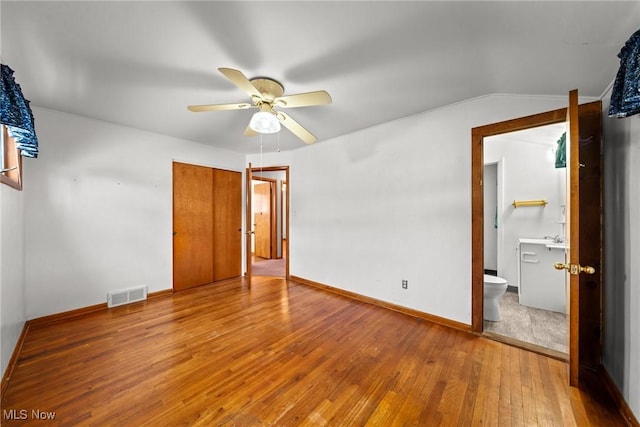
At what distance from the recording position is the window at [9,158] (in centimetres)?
193

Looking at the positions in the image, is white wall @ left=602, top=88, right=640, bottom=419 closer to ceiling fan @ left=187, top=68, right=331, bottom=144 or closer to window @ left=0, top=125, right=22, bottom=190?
ceiling fan @ left=187, top=68, right=331, bottom=144

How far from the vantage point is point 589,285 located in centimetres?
180

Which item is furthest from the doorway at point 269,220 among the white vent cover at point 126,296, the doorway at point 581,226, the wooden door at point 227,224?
the doorway at point 581,226

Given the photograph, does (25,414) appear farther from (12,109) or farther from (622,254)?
(622,254)

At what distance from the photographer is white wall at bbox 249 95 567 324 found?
241 centimetres

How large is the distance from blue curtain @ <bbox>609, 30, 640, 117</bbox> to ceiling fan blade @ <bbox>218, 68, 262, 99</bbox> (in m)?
2.07

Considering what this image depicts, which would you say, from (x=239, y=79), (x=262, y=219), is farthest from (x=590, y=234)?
(x=262, y=219)

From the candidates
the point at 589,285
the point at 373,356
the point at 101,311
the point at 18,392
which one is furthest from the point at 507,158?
the point at 101,311

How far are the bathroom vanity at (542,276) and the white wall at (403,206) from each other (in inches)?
54.2

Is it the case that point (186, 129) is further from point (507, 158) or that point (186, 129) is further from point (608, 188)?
point (507, 158)

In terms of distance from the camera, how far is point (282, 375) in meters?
1.74

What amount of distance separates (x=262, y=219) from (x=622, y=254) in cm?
611

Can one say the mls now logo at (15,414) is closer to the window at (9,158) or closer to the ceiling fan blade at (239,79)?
the window at (9,158)

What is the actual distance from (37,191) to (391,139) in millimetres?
4032
